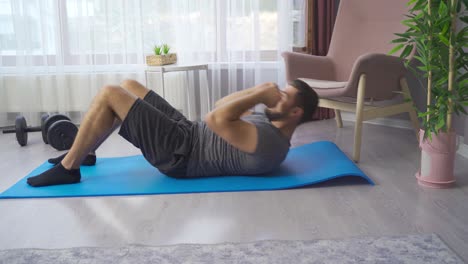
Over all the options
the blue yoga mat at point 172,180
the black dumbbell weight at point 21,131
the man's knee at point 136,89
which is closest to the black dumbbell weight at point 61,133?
the blue yoga mat at point 172,180

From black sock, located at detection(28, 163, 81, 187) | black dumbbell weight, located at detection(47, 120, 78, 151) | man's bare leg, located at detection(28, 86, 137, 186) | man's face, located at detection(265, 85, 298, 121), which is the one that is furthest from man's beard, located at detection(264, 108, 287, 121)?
black dumbbell weight, located at detection(47, 120, 78, 151)

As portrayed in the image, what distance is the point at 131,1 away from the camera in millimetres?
4176

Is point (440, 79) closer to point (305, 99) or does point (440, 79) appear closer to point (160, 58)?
point (305, 99)

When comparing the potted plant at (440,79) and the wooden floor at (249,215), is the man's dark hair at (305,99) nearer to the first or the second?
the wooden floor at (249,215)

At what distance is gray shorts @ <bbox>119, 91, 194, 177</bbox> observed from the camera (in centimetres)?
238

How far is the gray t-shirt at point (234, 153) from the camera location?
7.95 ft

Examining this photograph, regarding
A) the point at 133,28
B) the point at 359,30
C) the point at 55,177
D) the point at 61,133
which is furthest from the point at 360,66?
the point at 133,28

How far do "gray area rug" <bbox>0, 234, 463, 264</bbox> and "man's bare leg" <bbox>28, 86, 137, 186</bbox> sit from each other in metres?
0.75

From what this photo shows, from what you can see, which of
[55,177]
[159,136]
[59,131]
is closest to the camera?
[159,136]

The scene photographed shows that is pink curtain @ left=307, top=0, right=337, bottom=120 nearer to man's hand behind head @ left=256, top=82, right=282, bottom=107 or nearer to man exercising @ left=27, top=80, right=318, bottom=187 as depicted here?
man exercising @ left=27, top=80, right=318, bottom=187

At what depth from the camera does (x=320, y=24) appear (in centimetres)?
412

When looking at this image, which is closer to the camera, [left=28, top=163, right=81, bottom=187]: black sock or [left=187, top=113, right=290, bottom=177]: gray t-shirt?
[left=187, top=113, right=290, bottom=177]: gray t-shirt

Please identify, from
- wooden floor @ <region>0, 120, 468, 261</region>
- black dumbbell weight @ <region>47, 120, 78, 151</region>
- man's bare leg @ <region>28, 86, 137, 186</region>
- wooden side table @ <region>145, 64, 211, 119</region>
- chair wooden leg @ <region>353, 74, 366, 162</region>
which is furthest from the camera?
wooden side table @ <region>145, 64, 211, 119</region>

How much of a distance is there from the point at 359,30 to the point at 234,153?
180 centimetres
